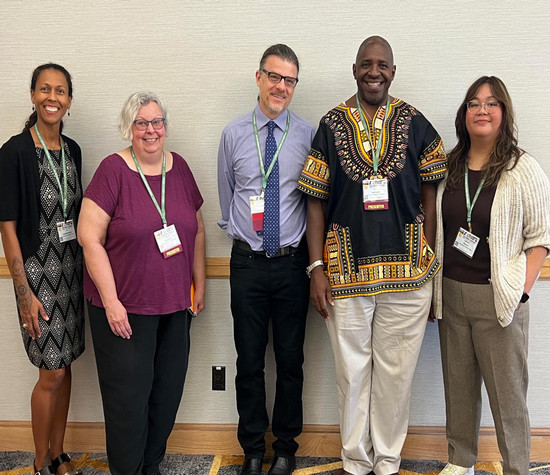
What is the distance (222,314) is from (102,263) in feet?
2.54

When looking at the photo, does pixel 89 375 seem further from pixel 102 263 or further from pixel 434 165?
pixel 434 165

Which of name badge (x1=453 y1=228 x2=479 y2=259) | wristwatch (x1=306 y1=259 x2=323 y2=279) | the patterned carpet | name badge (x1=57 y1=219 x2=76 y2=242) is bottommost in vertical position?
the patterned carpet

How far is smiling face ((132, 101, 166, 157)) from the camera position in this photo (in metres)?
2.01

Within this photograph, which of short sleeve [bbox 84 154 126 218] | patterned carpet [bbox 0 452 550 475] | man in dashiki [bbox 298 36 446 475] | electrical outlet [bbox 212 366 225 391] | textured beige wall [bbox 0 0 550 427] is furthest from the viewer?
electrical outlet [bbox 212 366 225 391]

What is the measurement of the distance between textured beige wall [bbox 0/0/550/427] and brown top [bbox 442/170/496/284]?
468 millimetres

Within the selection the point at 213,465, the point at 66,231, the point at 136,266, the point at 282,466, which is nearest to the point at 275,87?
the point at 136,266

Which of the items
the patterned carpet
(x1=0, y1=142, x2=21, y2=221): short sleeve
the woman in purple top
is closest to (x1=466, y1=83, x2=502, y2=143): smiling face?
the woman in purple top

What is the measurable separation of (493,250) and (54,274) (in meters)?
1.78

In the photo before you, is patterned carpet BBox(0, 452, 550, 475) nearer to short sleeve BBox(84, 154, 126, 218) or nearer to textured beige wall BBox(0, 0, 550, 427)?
textured beige wall BBox(0, 0, 550, 427)

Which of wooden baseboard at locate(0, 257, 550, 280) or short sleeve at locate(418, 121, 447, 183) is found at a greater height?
short sleeve at locate(418, 121, 447, 183)

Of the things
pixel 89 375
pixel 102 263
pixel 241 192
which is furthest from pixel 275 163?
pixel 89 375

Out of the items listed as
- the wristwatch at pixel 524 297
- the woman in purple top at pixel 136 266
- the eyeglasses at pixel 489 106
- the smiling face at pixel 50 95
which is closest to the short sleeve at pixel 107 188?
the woman in purple top at pixel 136 266

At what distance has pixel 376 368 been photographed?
2254mm

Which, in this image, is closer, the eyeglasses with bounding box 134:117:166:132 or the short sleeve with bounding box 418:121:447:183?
the eyeglasses with bounding box 134:117:166:132
